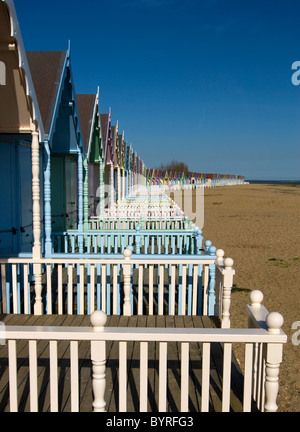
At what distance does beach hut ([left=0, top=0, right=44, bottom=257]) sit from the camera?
5.06 meters

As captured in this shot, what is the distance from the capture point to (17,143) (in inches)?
289

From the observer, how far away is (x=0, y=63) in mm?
5316

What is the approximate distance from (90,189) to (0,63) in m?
11.9

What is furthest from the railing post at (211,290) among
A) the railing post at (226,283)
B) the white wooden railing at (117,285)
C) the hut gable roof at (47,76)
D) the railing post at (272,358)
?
the hut gable roof at (47,76)

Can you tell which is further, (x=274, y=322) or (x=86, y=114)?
(x=86, y=114)

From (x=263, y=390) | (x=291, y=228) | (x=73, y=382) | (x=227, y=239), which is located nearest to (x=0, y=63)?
(x=73, y=382)

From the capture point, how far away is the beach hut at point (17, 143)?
16.6 ft

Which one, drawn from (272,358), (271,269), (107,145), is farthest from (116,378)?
(107,145)

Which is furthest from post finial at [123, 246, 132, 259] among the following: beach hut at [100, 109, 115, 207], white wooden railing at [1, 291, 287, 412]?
beach hut at [100, 109, 115, 207]

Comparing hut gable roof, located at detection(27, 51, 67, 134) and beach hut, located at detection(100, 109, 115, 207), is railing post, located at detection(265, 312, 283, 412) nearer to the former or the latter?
hut gable roof, located at detection(27, 51, 67, 134)

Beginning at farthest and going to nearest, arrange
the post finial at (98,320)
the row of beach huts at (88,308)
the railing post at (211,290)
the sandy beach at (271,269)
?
the railing post at (211,290), the sandy beach at (271,269), the row of beach huts at (88,308), the post finial at (98,320)

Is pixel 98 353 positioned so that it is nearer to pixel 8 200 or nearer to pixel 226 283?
pixel 226 283

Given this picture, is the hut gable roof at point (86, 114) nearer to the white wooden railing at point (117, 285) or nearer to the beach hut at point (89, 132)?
the beach hut at point (89, 132)
